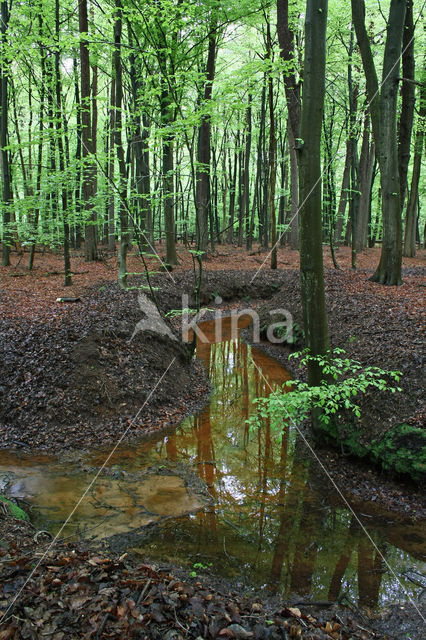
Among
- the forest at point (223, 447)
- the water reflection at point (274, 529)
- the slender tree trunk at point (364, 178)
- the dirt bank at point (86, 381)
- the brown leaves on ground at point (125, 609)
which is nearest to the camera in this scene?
the brown leaves on ground at point (125, 609)

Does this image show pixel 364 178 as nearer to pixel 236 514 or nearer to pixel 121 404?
pixel 121 404

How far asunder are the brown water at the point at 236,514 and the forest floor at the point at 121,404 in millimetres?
377

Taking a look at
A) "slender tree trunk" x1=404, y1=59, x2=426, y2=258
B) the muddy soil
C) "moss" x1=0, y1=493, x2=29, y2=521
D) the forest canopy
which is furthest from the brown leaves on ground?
"slender tree trunk" x1=404, y1=59, x2=426, y2=258

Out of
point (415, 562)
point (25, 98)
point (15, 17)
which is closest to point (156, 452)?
point (415, 562)

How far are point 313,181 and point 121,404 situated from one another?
501cm

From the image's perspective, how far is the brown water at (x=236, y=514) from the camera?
3.72m

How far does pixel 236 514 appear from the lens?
4.64 metres

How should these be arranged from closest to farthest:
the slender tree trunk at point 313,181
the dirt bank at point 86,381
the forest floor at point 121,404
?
the forest floor at point 121,404, the slender tree trunk at point 313,181, the dirt bank at point 86,381

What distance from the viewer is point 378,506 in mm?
4746

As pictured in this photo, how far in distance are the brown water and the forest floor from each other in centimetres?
38

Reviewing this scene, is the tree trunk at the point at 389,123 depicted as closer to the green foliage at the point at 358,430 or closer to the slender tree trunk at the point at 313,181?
the slender tree trunk at the point at 313,181

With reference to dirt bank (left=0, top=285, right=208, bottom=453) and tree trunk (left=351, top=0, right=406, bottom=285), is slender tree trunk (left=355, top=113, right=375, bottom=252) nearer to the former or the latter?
tree trunk (left=351, top=0, right=406, bottom=285)

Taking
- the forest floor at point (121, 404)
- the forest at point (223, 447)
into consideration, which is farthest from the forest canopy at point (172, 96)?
the forest floor at point (121, 404)

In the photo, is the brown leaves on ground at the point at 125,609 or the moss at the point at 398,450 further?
the moss at the point at 398,450
